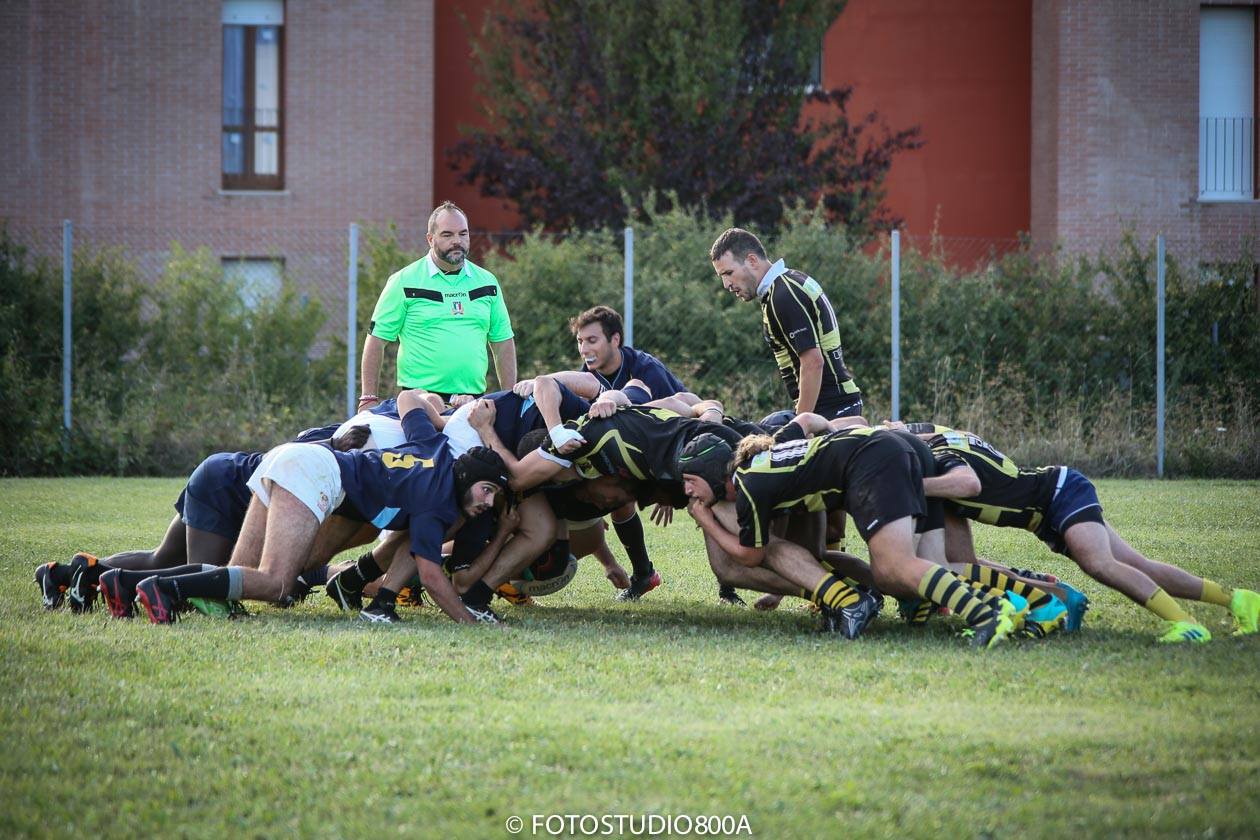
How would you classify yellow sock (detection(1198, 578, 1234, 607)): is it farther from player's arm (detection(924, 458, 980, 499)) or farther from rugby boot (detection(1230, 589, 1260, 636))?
player's arm (detection(924, 458, 980, 499))

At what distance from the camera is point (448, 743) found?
4.57 metres

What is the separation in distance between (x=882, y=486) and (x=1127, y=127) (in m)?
18.9

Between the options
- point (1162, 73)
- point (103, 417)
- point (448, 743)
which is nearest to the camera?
point (448, 743)

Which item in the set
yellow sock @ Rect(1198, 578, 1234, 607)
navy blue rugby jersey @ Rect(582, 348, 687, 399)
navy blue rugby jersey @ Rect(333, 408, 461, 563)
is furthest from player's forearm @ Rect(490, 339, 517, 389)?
yellow sock @ Rect(1198, 578, 1234, 607)

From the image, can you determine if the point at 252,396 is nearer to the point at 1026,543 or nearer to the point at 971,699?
the point at 1026,543

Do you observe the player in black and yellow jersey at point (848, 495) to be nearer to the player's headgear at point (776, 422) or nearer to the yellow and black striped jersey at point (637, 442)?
the yellow and black striped jersey at point (637, 442)

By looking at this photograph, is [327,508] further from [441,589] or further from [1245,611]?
[1245,611]

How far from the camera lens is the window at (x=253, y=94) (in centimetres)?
2281

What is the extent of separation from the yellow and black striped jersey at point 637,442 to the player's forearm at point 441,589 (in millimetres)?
844

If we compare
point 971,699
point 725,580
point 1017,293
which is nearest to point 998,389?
point 1017,293

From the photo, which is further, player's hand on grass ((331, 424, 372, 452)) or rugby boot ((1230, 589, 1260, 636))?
player's hand on grass ((331, 424, 372, 452))

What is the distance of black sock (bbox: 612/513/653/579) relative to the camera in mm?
8406

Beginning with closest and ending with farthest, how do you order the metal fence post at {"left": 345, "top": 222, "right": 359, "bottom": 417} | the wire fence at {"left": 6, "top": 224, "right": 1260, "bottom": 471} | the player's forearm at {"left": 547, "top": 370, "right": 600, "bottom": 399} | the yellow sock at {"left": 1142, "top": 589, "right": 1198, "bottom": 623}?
1. the yellow sock at {"left": 1142, "top": 589, "right": 1198, "bottom": 623}
2. the player's forearm at {"left": 547, "top": 370, "right": 600, "bottom": 399}
3. the metal fence post at {"left": 345, "top": 222, "right": 359, "bottom": 417}
4. the wire fence at {"left": 6, "top": 224, "right": 1260, "bottom": 471}

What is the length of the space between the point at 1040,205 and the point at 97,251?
15.4 meters
